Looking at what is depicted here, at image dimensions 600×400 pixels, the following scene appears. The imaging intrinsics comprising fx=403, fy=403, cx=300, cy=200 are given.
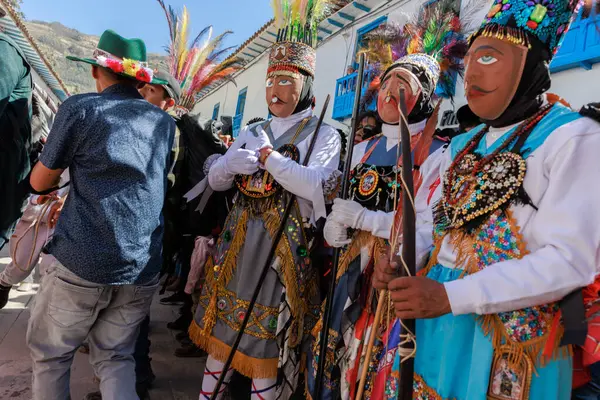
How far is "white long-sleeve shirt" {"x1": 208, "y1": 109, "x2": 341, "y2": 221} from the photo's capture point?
6.73 feet

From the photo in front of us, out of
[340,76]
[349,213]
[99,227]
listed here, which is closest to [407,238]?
[349,213]

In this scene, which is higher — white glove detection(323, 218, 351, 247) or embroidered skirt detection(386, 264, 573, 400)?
white glove detection(323, 218, 351, 247)

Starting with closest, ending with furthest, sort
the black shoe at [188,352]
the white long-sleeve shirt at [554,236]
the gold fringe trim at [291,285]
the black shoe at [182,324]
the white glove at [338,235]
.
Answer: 1. the white long-sleeve shirt at [554,236]
2. the white glove at [338,235]
3. the gold fringe trim at [291,285]
4. the black shoe at [188,352]
5. the black shoe at [182,324]

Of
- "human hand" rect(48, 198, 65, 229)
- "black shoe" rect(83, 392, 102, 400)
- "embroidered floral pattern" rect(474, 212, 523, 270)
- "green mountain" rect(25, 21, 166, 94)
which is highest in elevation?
"green mountain" rect(25, 21, 166, 94)

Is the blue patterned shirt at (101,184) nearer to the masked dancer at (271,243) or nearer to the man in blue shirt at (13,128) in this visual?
the masked dancer at (271,243)

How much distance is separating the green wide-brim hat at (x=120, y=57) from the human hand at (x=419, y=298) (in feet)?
5.35

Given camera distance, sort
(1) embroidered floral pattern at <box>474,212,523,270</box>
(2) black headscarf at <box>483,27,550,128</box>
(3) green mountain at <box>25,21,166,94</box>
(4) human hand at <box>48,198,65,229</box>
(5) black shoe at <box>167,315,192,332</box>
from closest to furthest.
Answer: (1) embroidered floral pattern at <box>474,212,523,270</box> < (2) black headscarf at <box>483,27,550,128</box> < (4) human hand at <box>48,198,65,229</box> < (5) black shoe at <box>167,315,192,332</box> < (3) green mountain at <box>25,21,166,94</box>

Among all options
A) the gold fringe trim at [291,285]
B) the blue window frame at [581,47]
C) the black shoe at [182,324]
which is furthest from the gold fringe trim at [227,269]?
the blue window frame at [581,47]

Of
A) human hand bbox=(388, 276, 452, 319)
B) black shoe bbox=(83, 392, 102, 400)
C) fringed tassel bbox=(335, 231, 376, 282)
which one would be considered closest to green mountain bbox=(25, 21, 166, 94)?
black shoe bbox=(83, 392, 102, 400)

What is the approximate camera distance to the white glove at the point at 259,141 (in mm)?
2245

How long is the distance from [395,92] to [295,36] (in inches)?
35.8

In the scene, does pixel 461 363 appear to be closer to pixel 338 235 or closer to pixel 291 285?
pixel 338 235

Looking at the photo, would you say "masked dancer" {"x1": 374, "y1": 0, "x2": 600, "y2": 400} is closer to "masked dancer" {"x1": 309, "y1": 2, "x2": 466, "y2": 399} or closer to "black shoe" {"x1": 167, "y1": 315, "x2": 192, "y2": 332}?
"masked dancer" {"x1": 309, "y1": 2, "x2": 466, "y2": 399}

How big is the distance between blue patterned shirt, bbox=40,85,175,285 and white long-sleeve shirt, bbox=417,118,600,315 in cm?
144
